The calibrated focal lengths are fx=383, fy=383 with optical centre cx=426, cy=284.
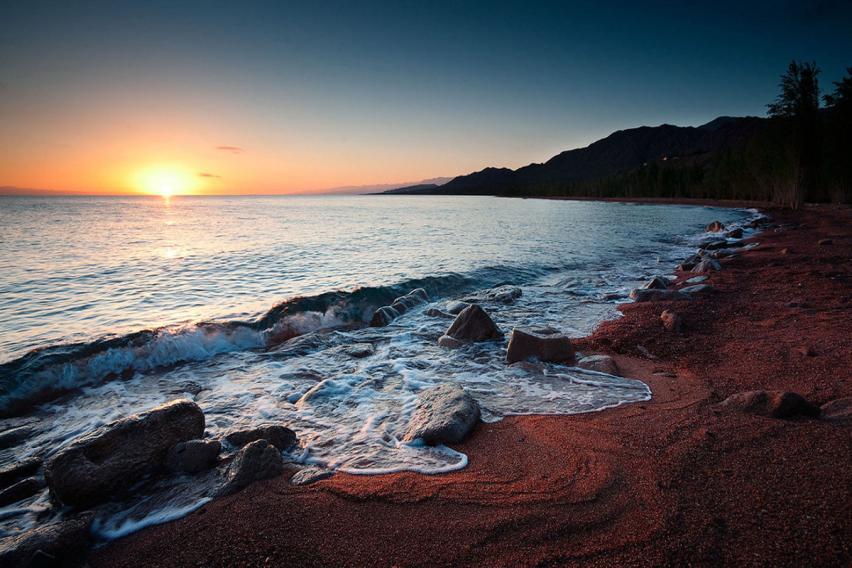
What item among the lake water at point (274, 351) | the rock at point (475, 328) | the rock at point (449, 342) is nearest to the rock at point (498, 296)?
the lake water at point (274, 351)

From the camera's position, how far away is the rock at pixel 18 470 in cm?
412

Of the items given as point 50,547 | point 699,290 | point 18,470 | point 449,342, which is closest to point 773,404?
point 449,342

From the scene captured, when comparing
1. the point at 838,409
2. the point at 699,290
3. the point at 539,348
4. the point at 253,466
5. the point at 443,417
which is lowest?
the point at 253,466

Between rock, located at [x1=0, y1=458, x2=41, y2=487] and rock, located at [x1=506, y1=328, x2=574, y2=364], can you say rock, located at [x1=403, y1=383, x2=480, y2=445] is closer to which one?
rock, located at [x1=506, y1=328, x2=574, y2=364]

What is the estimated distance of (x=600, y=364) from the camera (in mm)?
6223

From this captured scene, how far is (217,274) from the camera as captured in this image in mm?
15609

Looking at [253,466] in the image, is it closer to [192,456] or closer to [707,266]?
[192,456]

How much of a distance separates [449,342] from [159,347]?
19.5ft

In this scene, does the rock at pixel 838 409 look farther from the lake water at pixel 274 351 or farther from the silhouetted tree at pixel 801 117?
the silhouetted tree at pixel 801 117

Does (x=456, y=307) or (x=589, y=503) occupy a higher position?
(x=456, y=307)

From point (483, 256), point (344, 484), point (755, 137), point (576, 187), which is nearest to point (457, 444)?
point (344, 484)

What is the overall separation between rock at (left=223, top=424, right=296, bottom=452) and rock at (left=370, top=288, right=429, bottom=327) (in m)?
5.45

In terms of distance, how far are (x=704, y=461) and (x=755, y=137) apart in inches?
2925

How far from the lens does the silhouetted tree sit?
40562 millimetres
